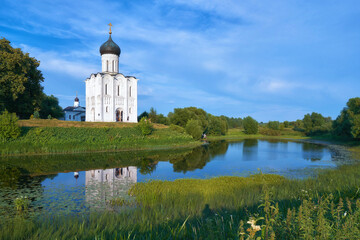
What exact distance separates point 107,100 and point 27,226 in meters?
34.7

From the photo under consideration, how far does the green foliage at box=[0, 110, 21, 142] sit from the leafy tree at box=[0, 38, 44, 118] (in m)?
4.64

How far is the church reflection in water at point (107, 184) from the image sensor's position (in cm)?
932

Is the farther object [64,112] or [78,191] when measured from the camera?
[64,112]

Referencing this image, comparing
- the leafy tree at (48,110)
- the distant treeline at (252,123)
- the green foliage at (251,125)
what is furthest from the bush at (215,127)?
the leafy tree at (48,110)

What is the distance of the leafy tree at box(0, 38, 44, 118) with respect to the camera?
86.3 ft

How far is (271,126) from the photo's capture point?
273 ft

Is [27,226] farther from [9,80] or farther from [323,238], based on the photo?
[9,80]

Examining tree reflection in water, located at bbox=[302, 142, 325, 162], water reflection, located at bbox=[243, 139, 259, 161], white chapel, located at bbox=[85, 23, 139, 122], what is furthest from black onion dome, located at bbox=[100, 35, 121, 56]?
tree reflection in water, located at bbox=[302, 142, 325, 162]

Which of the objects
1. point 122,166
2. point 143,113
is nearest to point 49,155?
point 122,166

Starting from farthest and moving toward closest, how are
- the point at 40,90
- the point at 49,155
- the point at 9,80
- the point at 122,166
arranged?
the point at 40,90
the point at 9,80
the point at 49,155
the point at 122,166

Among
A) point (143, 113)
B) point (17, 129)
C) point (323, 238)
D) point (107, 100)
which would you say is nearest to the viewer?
point (323, 238)

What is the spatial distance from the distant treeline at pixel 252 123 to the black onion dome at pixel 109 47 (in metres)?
14.7

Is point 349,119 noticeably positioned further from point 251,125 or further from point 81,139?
point 81,139

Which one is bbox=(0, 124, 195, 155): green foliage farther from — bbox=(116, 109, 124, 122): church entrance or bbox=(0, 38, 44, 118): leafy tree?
bbox=(116, 109, 124, 122): church entrance
